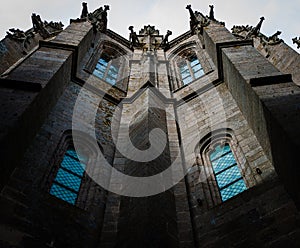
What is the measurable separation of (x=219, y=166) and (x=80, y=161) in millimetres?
3048

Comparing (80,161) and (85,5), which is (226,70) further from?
(85,5)

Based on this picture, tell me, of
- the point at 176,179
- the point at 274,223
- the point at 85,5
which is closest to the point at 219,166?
the point at 176,179

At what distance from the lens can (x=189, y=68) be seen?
50.7 feet

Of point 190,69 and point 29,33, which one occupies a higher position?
point 29,33

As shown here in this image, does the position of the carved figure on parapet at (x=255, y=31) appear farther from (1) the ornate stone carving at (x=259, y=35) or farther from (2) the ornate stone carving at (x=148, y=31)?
(2) the ornate stone carving at (x=148, y=31)

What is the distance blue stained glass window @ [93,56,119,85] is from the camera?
544 inches

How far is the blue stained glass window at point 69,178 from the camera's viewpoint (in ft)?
23.0

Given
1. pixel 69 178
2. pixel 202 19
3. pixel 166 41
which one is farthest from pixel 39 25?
pixel 69 178

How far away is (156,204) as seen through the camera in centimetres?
562

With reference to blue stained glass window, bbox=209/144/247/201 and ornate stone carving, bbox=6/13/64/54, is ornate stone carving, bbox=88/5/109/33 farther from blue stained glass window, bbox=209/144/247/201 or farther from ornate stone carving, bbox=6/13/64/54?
blue stained glass window, bbox=209/144/247/201

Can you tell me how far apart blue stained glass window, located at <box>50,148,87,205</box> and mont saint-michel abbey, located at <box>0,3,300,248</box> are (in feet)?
0.08

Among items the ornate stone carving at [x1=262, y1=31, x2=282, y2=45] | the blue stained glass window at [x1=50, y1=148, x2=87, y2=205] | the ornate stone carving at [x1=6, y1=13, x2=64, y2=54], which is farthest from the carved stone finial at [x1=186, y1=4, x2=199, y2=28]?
the blue stained glass window at [x1=50, y1=148, x2=87, y2=205]

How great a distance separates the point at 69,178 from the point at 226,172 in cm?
322

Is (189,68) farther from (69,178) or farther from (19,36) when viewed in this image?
(69,178)
